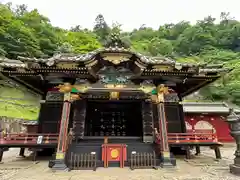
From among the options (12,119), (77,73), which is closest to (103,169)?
(77,73)

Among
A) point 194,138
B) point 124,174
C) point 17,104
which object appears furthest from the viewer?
point 17,104

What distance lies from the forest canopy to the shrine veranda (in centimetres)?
265

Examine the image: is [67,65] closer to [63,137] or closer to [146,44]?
[63,137]

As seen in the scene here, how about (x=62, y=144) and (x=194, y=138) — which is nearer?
(x=62, y=144)

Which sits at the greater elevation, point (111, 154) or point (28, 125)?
point (28, 125)

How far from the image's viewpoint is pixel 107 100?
10.7 meters

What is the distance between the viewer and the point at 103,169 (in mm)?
6922

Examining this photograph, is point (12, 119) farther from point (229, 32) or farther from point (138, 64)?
point (229, 32)

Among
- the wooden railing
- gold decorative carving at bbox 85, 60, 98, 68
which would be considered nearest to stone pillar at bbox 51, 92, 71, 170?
gold decorative carving at bbox 85, 60, 98, 68

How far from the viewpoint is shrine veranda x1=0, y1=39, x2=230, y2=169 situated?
23.9 ft

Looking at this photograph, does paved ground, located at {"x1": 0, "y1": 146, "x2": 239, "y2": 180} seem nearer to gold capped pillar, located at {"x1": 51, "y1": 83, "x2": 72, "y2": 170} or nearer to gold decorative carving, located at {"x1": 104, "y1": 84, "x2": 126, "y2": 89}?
gold capped pillar, located at {"x1": 51, "y1": 83, "x2": 72, "y2": 170}

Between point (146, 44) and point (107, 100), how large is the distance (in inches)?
1990

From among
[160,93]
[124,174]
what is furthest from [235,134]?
[124,174]

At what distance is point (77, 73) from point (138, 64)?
258 cm
